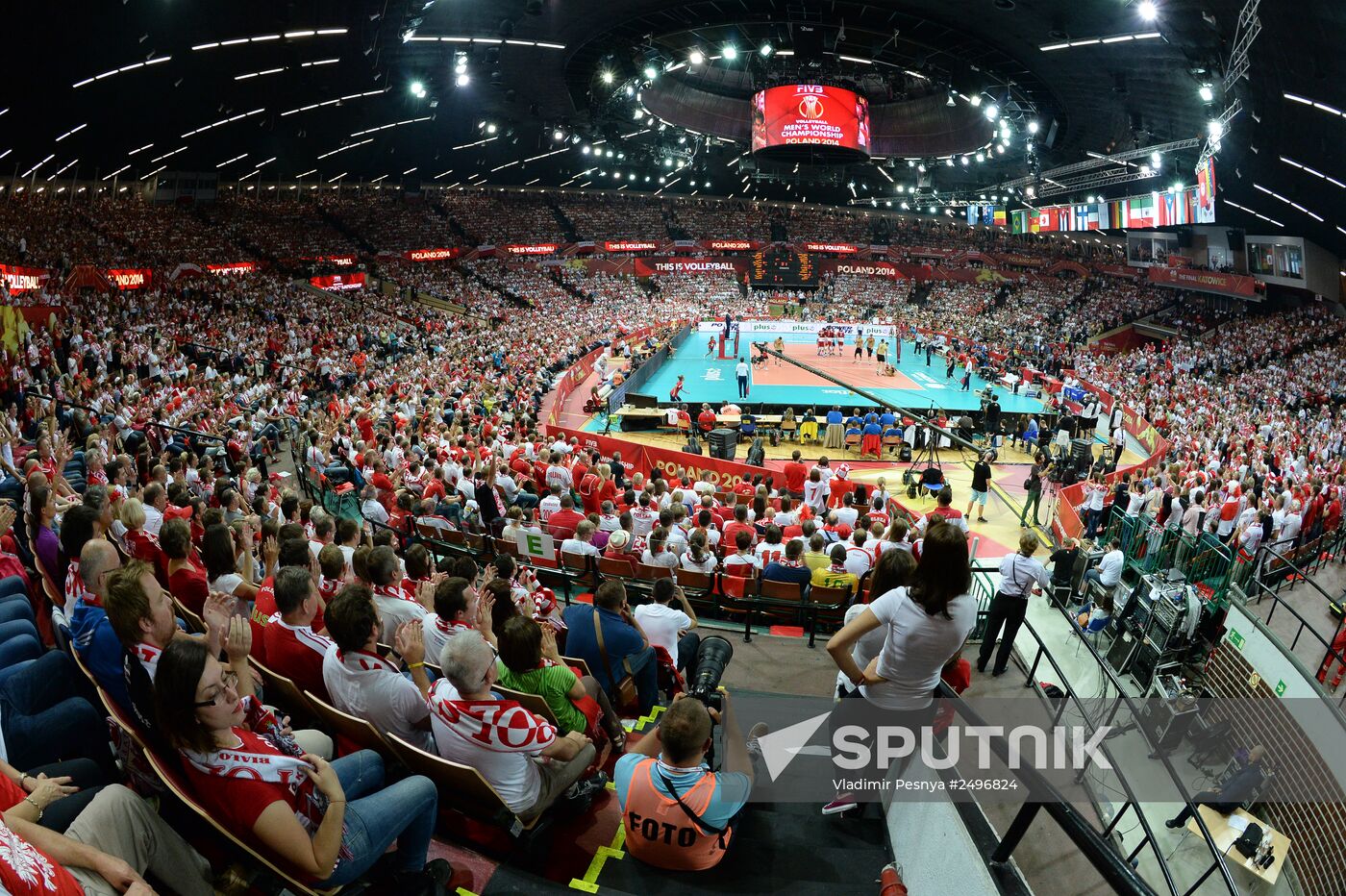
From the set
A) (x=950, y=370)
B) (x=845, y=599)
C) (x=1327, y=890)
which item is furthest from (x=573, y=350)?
(x=1327, y=890)

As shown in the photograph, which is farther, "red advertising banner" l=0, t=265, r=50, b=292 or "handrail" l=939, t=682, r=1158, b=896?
"red advertising banner" l=0, t=265, r=50, b=292

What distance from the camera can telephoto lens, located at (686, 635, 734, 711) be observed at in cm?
470

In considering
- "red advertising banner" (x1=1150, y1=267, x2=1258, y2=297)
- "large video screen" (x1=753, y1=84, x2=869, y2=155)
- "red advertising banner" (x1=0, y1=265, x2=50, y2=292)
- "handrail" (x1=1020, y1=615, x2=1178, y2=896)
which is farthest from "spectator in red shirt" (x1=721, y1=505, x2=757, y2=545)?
"red advertising banner" (x1=1150, y1=267, x2=1258, y2=297)

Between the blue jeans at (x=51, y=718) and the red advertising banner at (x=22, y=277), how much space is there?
27189mm

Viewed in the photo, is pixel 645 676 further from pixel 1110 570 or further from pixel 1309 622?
pixel 1309 622

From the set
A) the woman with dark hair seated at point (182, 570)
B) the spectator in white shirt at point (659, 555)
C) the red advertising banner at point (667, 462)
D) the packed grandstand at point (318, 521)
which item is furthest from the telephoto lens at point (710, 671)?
the red advertising banner at point (667, 462)

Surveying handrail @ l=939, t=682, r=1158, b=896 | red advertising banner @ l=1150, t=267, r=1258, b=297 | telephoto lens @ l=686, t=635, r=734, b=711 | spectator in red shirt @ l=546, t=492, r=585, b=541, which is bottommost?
spectator in red shirt @ l=546, t=492, r=585, b=541

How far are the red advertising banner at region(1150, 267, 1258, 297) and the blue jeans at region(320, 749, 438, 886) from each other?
46.4 metres

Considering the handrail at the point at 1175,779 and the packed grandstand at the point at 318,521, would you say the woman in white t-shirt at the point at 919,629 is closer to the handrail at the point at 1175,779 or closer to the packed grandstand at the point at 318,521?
the handrail at the point at 1175,779

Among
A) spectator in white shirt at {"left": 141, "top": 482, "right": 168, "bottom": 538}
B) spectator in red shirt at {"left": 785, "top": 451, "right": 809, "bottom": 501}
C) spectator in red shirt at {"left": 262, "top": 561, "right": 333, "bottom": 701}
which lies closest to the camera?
spectator in red shirt at {"left": 262, "top": 561, "right": 333, "bottom": 701}

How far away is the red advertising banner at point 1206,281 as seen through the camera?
125 ft

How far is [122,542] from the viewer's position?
22.1 ft

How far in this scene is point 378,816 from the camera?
3273mm

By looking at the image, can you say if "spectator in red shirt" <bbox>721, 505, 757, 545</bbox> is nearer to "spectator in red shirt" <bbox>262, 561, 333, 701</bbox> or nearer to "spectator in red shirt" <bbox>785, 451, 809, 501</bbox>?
"spectator in red shirt" <bbox>262, 561, 333, 701</bbox>
